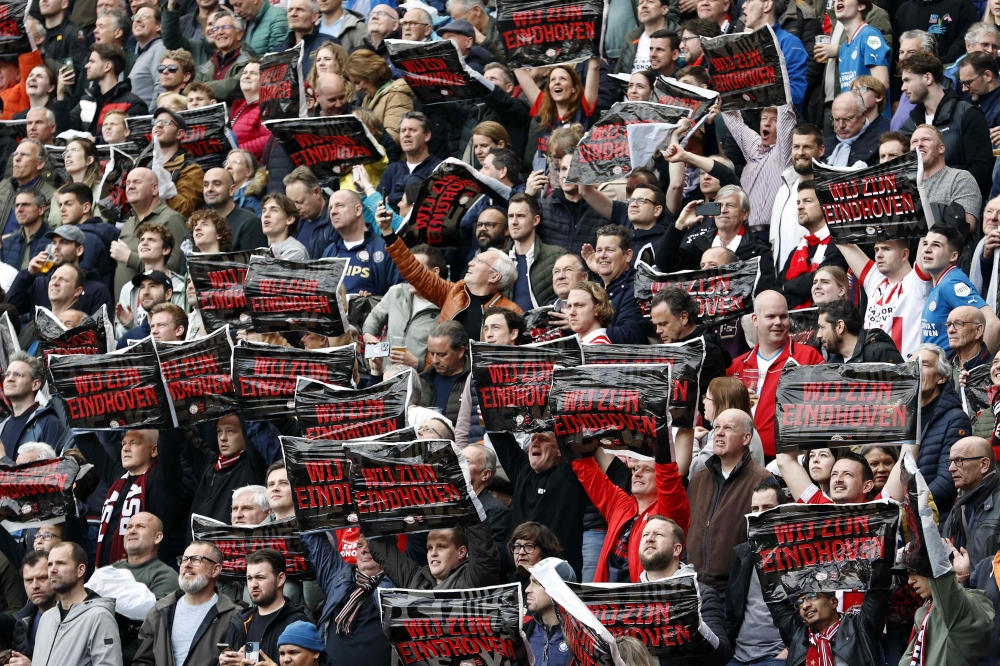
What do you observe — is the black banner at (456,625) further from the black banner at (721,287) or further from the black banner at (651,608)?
the black banner at (721,287)

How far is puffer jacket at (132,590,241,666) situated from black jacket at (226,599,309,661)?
94 mm

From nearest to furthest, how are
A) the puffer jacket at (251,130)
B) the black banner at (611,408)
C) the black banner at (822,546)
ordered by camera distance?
the black banner at (822,546)
the black banner at (611,408)
the puffer jacket at (251,130)

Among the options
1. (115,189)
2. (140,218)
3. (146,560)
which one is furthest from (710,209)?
(115,189)

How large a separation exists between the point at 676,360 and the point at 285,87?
583 cm

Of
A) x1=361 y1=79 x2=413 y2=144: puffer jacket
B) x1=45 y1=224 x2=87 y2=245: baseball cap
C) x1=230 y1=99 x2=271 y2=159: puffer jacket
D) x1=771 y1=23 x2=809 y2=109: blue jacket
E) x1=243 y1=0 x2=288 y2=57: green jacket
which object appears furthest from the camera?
x1=243 y1=0 x2=288 y2=57: green jacket

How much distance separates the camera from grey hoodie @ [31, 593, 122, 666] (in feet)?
32.4

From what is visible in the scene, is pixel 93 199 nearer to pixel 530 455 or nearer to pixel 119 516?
pixel 119 516

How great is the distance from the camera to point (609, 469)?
31.0 ft

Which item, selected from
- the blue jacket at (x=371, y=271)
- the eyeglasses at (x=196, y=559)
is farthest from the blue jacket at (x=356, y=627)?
the blue jacket at (x=371, y=271)

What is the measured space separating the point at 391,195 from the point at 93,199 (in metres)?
2.78

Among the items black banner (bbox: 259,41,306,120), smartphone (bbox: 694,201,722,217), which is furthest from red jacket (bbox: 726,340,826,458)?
black banner (bbox: 259,41,306,120)

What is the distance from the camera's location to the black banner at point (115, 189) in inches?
555

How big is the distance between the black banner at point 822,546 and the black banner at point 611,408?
32.9 inches

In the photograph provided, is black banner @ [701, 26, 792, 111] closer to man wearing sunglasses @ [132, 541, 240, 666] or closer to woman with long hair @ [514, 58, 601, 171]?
woman with long hair @ [514, 58, 601, 171]
